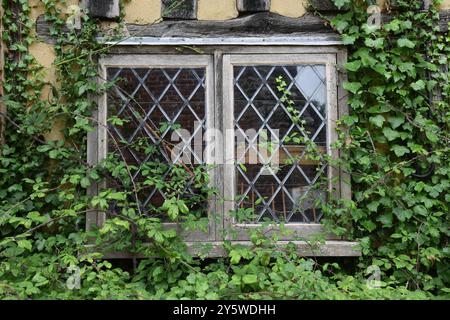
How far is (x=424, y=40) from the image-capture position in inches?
171

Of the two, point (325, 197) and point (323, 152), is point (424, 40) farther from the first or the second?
point (325, 197)

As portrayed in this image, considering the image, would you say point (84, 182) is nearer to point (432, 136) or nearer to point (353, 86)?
point (353, 86)

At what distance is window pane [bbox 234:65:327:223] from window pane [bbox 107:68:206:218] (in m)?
0.34

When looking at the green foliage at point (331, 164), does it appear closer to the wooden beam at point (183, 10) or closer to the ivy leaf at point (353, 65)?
the ivy leaf at point (353, 65)

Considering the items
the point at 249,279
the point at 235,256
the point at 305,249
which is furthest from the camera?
the point at 305,249

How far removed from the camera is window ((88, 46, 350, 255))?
4312 mm

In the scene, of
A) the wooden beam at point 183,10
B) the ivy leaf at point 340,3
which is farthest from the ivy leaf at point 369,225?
the wooden beam at point 183,10

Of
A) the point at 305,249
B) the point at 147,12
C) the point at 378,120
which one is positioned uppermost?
the point at 147,12

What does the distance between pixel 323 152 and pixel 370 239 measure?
2.60 ft

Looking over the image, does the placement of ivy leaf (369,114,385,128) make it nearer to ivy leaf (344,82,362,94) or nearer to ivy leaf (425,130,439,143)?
ivy leaf (344,82,362,94)

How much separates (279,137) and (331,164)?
1.55 feet

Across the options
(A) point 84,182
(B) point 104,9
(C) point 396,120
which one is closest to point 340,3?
(C) point 396,120

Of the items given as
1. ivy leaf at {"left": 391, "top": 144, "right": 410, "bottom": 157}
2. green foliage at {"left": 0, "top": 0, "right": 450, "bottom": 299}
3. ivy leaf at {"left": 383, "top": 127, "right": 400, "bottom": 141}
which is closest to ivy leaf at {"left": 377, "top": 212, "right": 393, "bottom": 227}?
green foliage at {"left": 0, "top": 0, "right": 450, "bottom": 299}

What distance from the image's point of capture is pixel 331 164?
4.29 meters
